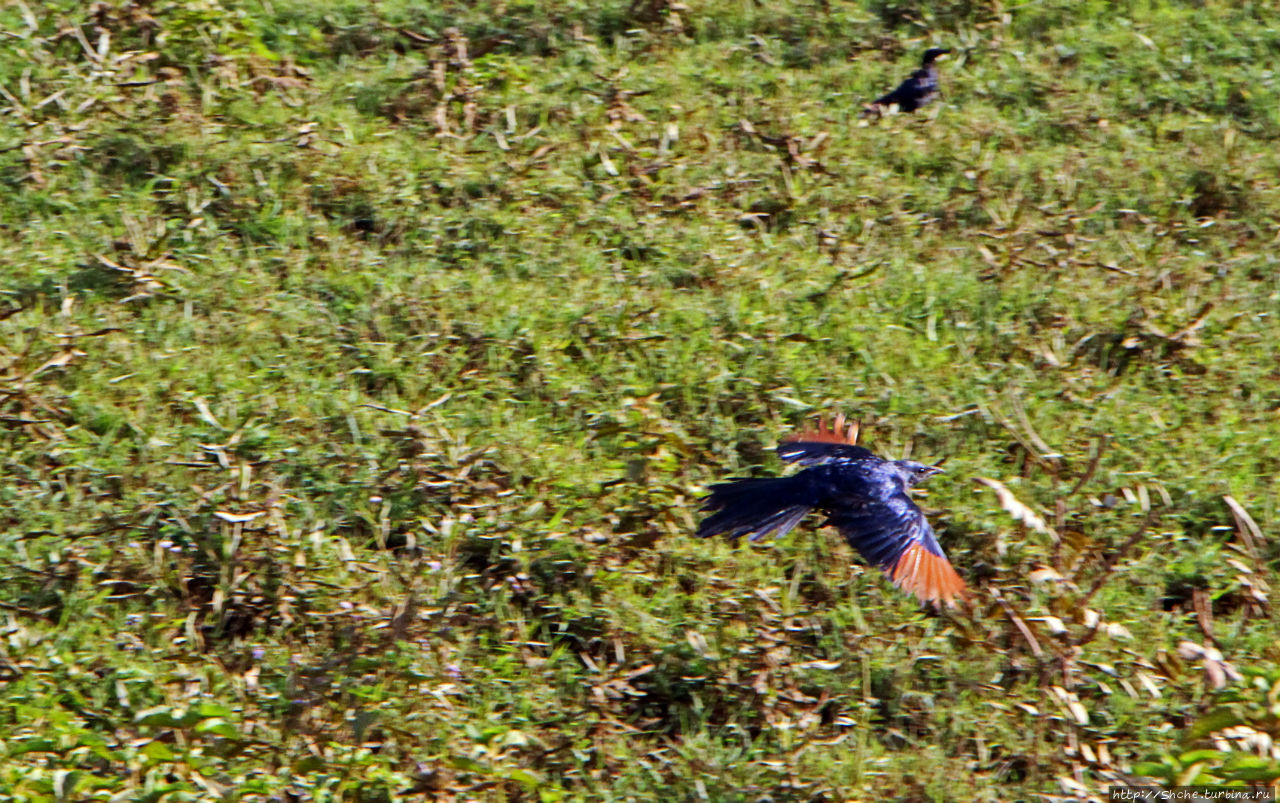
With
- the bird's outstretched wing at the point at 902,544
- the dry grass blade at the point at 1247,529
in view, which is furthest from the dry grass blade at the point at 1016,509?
the dry grass blade at the point at 1247,529

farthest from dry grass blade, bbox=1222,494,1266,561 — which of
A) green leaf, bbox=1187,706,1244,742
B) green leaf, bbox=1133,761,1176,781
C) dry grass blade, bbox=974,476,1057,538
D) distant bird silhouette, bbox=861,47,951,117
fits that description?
distant bird silhouette, bbox=861,47,951,117

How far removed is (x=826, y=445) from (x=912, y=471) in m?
0.34

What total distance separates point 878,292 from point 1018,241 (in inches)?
31.2

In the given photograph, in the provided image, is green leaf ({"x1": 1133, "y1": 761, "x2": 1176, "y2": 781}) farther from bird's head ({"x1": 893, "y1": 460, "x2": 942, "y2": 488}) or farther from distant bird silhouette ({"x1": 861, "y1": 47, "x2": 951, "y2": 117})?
distant bird silhouette ({"x1": 861, "y1": 47, "x2": 951, "y2": 117})

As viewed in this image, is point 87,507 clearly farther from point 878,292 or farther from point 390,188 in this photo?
point 878,292

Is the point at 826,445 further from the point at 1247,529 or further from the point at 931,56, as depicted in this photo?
the point at 931,56

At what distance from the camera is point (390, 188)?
6543mm

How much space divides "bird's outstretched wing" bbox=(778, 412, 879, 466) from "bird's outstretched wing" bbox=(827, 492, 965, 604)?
1.02 feet

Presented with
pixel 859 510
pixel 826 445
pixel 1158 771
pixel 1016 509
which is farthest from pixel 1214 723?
pixel 826 445

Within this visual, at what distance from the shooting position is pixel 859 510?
188 inches

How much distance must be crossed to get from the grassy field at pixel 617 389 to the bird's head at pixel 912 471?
7.7 inches

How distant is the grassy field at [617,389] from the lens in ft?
14.9

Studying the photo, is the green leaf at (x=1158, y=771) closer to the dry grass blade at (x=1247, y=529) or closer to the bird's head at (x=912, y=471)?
the bird's head at (x=912, y=471)

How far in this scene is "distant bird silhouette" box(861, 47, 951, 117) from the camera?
721 cm
